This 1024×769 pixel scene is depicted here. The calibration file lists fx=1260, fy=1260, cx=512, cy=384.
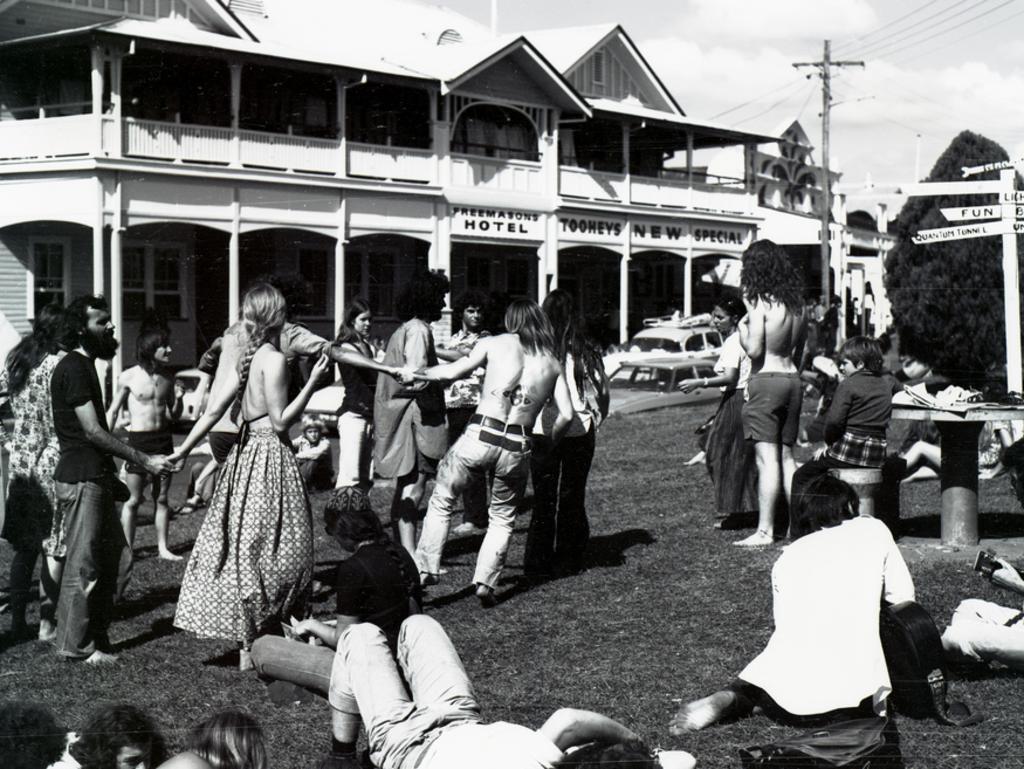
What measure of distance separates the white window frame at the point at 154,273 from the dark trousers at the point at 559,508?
15.2 metres

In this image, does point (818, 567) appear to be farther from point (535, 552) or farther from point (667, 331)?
point (667, 331)

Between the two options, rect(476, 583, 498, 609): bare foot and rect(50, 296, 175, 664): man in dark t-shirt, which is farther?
rect(476, 583, 498, 609): bare foot

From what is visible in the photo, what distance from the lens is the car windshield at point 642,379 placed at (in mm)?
19094

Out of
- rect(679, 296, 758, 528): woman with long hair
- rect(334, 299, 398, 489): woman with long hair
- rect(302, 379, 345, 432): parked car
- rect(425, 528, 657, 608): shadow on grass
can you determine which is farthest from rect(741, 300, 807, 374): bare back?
rect(302, 379, 345, 432): parked car

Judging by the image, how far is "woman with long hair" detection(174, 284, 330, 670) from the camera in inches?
223

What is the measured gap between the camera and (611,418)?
16.3m

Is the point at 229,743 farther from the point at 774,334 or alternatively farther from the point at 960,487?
the point at 960,487

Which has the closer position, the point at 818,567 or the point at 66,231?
the point at 818,567

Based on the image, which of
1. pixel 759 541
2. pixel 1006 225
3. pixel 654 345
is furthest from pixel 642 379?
pixel 759 541

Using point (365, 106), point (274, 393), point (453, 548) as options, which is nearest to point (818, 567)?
point (274, 393)

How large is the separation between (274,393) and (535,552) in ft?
7.01

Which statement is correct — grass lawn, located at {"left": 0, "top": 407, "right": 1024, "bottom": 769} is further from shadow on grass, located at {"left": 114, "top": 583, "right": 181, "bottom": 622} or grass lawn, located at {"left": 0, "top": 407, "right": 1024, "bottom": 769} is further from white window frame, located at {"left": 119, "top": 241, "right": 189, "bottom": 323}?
white window frame, located at {"left": 119, "top": 241, "right": 189, "bottom": 323}

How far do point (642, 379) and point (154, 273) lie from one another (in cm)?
885

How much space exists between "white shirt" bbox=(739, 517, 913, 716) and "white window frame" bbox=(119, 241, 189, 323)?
1811cm
